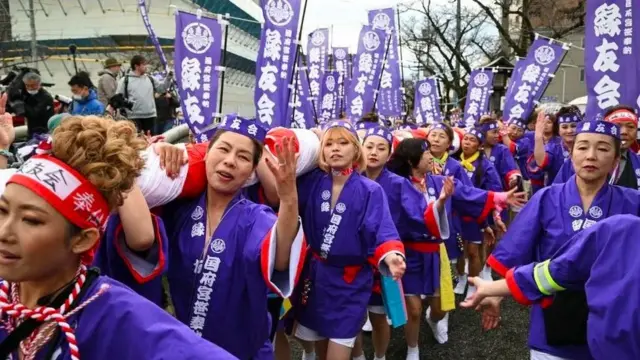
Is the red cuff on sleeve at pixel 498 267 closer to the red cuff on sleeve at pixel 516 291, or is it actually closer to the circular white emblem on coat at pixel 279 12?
the red cuff on sleeve at pixel 516 291

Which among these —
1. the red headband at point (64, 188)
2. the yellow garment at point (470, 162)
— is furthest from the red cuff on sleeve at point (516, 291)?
the yellow garment at point (470, 162)

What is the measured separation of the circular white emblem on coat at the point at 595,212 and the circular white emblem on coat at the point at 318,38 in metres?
10.2

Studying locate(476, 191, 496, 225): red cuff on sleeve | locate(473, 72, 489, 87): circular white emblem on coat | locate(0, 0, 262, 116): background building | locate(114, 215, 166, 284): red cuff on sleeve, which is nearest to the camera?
locate(114, 215, 166, 284): red cuff on sleeve

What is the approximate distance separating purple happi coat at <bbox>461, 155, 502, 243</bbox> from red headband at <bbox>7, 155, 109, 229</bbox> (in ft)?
19.1

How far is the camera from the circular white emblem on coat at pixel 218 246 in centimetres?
262

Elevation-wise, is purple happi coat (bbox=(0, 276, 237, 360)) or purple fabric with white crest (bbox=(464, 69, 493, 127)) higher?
purple fabric with white crest (bbox=(464, 69, 493, 127))

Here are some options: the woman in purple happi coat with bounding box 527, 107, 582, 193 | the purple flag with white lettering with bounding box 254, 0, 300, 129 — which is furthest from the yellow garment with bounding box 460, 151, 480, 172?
the purple flag with white lettering with bounding box 254, 0, 300, 129

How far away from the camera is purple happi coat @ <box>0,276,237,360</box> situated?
53.4 inches

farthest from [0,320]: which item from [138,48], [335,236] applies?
[138,48]

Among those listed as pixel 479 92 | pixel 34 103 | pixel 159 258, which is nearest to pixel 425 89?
pixel 479 92

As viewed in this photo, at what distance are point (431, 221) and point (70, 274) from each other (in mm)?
3528

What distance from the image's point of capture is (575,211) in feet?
10.8

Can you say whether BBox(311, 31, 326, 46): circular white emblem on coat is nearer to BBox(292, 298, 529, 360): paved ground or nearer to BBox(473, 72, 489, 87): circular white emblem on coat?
BBox(473, 72, 489, 87): circular white emblem on coat

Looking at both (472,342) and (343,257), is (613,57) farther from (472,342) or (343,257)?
(343,257)
